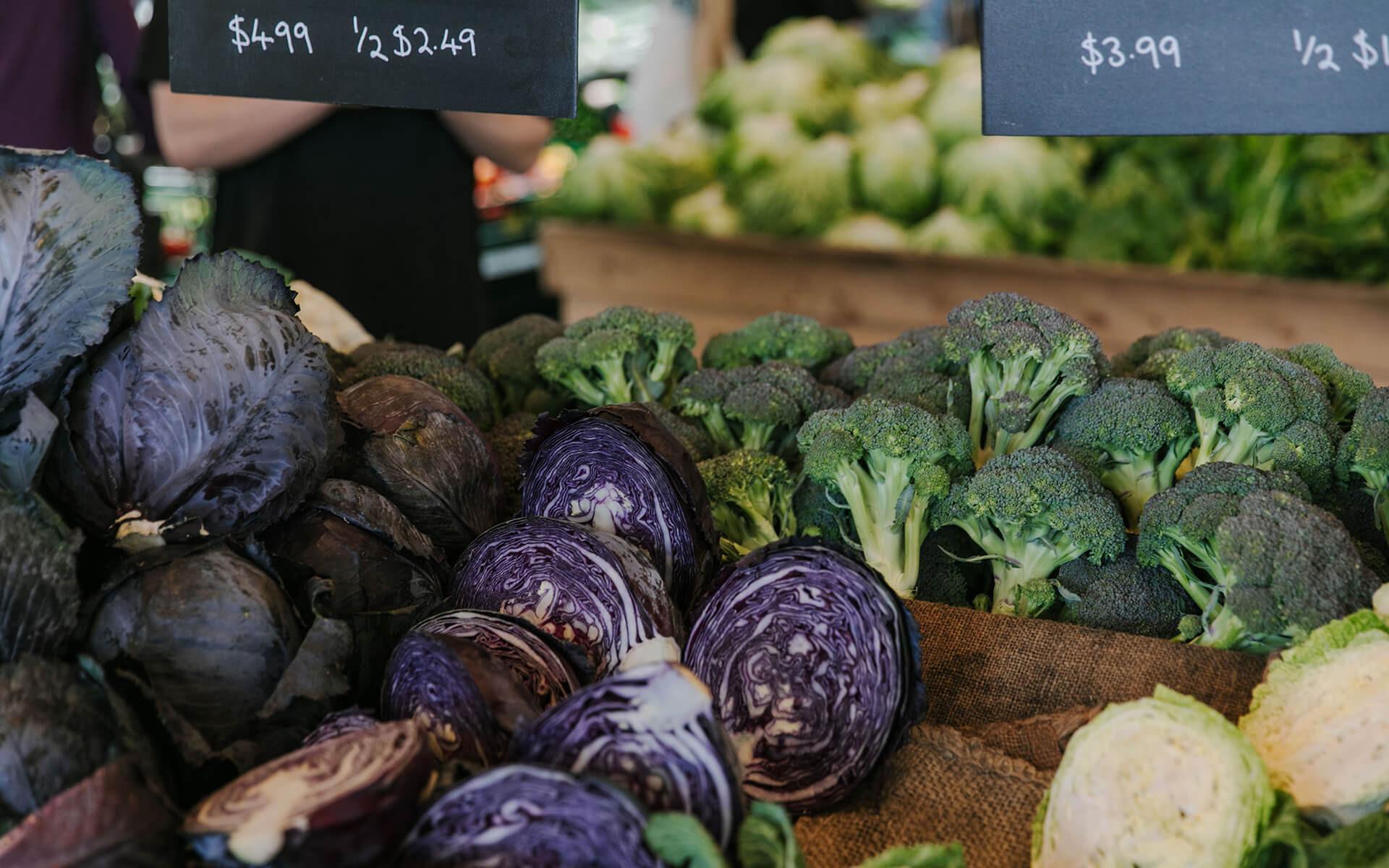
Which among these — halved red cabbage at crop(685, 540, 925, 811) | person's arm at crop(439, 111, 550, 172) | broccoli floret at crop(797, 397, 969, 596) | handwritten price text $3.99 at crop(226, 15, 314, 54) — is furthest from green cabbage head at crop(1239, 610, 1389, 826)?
person's arm at crop(439, 111, 550, 172)

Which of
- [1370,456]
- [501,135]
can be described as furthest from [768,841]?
[501,135]

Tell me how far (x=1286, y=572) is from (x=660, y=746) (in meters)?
0.79

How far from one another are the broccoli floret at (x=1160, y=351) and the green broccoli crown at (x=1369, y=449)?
0.27 m

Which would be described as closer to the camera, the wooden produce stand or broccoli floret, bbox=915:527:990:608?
broccoli floret, bbox=915:527:990:608

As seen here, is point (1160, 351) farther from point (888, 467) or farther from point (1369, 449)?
point (888, 467)

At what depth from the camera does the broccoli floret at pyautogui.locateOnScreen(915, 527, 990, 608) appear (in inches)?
65.2

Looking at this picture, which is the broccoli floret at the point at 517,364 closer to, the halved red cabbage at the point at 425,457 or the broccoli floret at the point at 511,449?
the broccoli floret at the point at 511,449

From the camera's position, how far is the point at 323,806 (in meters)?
0.91

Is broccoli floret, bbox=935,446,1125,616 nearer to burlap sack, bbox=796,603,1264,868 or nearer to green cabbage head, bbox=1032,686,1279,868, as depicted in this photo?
burlap sack, bbox=796,603,1264,868


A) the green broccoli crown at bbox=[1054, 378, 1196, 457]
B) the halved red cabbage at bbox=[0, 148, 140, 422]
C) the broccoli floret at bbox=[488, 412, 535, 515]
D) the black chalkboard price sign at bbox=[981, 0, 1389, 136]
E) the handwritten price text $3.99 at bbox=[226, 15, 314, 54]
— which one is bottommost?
the broccoli floret at bbox=[488, 412, 535, 515]

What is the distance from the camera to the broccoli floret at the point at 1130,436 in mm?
1591

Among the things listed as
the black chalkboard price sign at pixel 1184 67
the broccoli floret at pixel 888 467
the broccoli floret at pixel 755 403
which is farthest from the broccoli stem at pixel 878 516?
the black chalkboard price sign at pixel 1184 67

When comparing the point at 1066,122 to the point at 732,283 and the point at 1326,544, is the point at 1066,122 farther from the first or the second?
the point at 732,283

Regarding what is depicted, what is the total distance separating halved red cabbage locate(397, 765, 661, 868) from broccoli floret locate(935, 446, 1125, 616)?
2.48 ft
